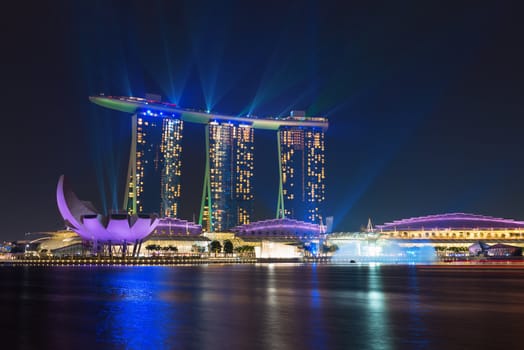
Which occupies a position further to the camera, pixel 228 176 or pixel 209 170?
pixel 228 176

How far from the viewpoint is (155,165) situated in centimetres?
16962

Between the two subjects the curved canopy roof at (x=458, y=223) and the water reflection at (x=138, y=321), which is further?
the curved canopy roof at (x=458, y=223)

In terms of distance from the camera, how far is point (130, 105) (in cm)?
16438

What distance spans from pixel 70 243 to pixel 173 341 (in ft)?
442

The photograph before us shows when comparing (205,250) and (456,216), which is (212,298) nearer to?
(205,250)

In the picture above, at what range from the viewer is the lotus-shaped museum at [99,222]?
10412 cm

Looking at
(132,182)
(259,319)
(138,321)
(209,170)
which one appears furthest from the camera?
(209,170)

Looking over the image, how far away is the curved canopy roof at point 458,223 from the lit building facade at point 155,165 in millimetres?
68440

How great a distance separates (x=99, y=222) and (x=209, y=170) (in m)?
85.6

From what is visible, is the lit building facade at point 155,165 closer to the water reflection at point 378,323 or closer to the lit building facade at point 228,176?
the lit building facade at point 228,176

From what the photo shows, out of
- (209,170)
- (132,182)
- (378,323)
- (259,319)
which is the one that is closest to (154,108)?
(132,182)

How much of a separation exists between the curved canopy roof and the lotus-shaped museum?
8505 centimetres

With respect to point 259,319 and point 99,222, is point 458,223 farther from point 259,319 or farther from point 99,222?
point 259,319

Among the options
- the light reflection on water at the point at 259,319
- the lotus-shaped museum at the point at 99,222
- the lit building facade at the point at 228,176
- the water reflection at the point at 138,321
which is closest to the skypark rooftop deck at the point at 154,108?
the lit building facade at the point at 228,176
